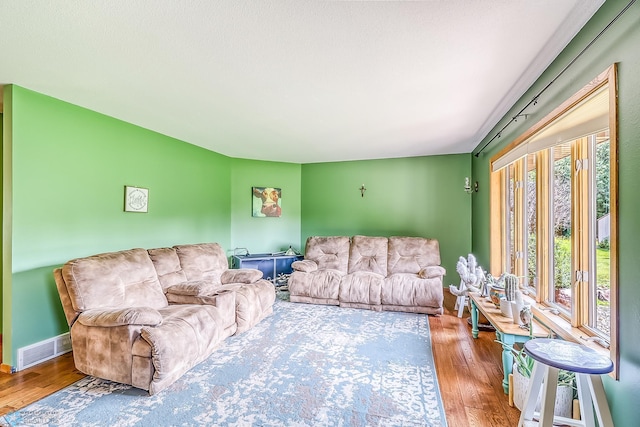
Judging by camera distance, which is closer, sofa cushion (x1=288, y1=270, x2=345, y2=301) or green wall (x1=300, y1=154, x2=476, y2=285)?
sofa cushion (x1=288, y1=270, x2=345, y2=301)

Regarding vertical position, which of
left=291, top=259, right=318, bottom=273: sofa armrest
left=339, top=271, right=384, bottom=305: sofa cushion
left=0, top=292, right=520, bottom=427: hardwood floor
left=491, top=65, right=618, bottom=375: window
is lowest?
left=0, top=292, right=520, bottom=427: hardwood floor

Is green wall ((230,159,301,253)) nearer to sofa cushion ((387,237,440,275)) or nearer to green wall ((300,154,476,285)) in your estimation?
green wall ((300,154,476,285))

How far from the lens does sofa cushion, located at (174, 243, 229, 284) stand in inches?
140

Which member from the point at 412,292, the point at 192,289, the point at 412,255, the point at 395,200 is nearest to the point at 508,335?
the point at 412,292

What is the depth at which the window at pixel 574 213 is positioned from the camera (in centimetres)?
159

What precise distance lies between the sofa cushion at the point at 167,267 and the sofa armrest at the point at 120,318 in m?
0.86

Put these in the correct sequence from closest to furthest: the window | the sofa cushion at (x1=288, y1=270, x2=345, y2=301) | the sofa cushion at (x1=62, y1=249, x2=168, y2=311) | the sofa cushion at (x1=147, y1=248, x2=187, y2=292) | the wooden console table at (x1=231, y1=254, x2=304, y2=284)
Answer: the window, the sofa cushion at (x1=62, y1=249, x2=168, y2=311), the sofa cushion at (x1=147, y1=248, x2=187, y2=292), the sofa cushion at (x1=288, y1=270, x2=345, y2=301), the wooden console table at (x1=231, y1=254, x2=304, y2=284)

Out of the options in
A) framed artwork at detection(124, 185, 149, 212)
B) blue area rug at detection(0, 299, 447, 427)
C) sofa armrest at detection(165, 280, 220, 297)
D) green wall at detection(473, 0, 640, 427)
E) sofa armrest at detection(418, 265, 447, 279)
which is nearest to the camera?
green wall at detection(473, 0, 640, 427)

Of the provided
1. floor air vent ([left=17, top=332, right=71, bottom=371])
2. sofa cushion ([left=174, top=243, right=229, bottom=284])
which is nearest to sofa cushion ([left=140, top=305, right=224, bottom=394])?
sofa cushion ([left=174, top=243, right=229, bottom=284])

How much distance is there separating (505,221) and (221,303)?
335 centimetres

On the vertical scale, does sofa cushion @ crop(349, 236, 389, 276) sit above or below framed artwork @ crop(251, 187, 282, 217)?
below

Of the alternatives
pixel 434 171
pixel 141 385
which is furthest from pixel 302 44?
pixel 434 171

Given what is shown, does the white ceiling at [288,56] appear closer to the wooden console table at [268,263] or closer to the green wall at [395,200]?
the green wall at [395,200]

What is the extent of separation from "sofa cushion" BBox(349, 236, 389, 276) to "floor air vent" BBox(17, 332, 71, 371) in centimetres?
348
